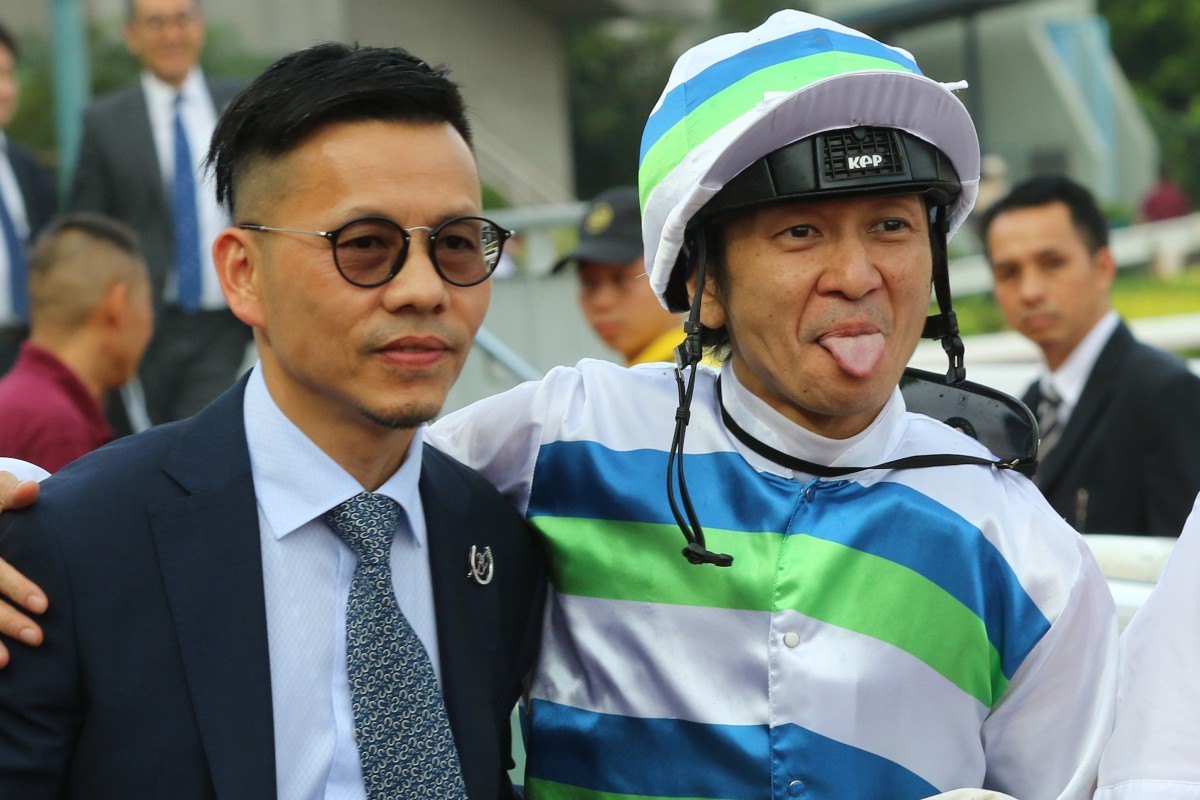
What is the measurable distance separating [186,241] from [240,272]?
3.73 m

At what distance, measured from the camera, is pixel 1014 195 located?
552 cm

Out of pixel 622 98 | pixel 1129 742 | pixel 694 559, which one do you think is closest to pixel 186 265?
pixel 694 559

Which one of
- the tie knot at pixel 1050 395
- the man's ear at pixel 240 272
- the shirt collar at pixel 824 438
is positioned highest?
the man's ear at pixel 240 272

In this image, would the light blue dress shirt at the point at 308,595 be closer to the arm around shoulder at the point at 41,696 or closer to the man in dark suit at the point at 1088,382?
the arm around shoulder at the point at 41,696

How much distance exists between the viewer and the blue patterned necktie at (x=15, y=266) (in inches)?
243

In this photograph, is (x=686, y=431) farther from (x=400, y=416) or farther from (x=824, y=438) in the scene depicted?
(x=400, y=416)

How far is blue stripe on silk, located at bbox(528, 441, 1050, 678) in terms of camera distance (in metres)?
2.30

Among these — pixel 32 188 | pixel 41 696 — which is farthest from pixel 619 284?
pixel 41 696

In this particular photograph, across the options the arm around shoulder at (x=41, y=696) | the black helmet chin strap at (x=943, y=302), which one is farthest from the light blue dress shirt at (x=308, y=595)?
the black helmet chin strap at (x=943, y=302)

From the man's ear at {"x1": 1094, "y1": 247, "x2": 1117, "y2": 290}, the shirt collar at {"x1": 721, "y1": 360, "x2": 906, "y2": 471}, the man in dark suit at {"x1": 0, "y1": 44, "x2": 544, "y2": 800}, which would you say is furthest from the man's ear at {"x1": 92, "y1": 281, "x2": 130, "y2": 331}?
the man's ear at {"x1": 1094, "y1": 247, "x2": 1117, "y2": 290}

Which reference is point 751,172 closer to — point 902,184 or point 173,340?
point 902,184

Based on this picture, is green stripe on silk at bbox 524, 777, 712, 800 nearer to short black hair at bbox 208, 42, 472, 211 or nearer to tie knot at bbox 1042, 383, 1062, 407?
short black hair at bbox 208, 42, 472, 211

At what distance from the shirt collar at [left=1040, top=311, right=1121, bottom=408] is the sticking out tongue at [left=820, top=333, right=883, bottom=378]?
2.96 meters

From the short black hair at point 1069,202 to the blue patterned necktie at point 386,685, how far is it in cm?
380
